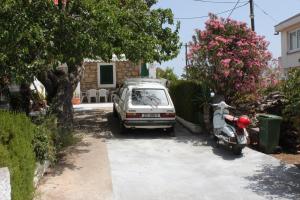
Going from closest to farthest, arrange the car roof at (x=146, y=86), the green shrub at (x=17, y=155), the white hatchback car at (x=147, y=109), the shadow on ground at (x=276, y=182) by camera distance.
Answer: the green shrub at (x=17, y=155) < the shadow on ground at (x=276, y=182) < the white hatchback car at (x=147, y=109) < the car roof at (x=146, y=86)

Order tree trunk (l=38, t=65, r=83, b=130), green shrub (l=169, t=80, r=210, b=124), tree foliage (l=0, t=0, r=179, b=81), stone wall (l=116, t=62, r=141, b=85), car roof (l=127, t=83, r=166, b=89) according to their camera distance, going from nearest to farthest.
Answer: tree foliage (l=0, t=0, r=179, b=81)
tree trunk (l=38, t=65, r=83, b=130)
green shrub (l=169, t=80, r=210, b=124)
car roof (l=127, t=83, r=166, b=89)
stone wall (l=116, t=62, r=141, b=85)

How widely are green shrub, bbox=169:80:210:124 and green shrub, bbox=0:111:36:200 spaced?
8.60 m

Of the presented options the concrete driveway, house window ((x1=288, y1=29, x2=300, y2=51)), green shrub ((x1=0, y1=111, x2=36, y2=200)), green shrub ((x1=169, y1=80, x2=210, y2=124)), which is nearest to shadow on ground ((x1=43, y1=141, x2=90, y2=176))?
the concrete driveway

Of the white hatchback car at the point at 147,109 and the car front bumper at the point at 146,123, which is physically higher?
the white hatchback car at the point at 147,109

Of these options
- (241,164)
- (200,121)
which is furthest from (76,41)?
(200,121)

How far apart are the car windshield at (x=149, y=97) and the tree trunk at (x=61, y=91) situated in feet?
6.24

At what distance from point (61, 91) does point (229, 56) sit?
5013 millimetres

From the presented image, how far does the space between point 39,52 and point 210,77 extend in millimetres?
6331

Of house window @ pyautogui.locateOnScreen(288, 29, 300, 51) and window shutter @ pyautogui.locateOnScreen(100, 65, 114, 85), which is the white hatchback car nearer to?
window shutter @ pyautogui.locateOnScreen(100, 65, 114, 85)

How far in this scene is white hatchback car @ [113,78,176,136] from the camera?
1498 cm

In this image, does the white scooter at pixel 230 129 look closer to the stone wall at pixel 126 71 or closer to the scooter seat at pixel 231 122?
the scooter seat at pixel 231 122

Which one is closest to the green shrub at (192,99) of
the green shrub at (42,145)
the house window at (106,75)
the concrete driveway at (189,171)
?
the concrete driveway at (189,171)

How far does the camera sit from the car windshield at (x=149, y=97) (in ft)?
50.5

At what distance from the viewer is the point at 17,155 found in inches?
266
